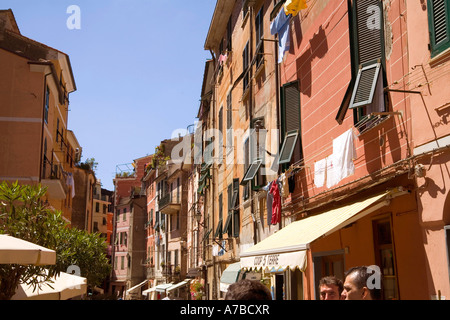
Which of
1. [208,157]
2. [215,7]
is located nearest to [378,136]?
[215,7]

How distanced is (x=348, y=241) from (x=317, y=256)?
6.78 ft

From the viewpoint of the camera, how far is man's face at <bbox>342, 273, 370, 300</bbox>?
470cm

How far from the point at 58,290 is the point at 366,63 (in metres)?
8.58

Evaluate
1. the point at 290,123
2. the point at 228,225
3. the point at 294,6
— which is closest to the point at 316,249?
the point at 290,123

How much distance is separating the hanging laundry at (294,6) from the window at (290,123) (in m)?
1.73

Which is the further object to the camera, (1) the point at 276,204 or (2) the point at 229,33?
(2) the point at 229,33

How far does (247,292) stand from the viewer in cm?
326


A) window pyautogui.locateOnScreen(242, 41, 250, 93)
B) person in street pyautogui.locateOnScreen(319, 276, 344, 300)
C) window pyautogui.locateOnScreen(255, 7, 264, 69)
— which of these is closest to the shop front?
person in street pyautogui.locateOnScreen(319, 276, 344, 300)

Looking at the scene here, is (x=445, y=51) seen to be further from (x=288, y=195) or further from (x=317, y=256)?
(x=288, y=195)

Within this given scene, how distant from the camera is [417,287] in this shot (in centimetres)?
800

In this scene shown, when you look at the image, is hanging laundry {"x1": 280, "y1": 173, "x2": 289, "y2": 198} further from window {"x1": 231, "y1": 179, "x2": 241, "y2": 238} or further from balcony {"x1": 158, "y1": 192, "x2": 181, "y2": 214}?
balcony {"x1": 158, "y1": 192, "x2": 181, "y2": 214}

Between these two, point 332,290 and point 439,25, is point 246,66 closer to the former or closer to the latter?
point 439,25

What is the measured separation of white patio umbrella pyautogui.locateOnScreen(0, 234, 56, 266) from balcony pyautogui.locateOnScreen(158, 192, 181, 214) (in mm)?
37020
